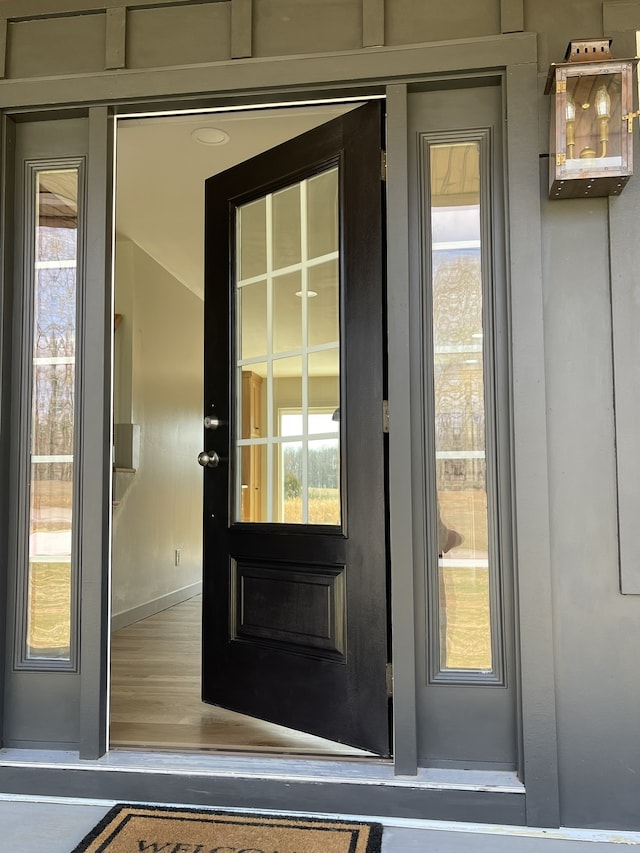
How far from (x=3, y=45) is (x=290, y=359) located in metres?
1.39

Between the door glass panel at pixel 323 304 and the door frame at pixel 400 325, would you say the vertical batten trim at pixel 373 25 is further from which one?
the door glass panel at pixel 323 304

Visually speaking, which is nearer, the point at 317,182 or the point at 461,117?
the point at 461,117

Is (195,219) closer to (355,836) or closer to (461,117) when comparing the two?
(461,117)

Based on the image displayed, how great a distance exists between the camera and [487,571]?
214 cm

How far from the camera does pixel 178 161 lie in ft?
12.5

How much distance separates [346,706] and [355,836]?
1.51 feet

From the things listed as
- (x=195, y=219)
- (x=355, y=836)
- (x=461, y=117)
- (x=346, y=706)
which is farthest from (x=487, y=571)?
(x=195, y=219)

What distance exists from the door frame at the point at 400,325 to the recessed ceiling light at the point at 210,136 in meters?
1.08

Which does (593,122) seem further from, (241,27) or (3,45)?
(3,45)

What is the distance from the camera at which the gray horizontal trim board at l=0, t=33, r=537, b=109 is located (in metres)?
2.11

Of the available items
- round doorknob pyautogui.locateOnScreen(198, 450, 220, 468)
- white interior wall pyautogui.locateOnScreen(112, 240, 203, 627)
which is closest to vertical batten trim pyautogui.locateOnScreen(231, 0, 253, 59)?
round doorknob pyautogui.locateOnScreen(198, 450, 220, 468)

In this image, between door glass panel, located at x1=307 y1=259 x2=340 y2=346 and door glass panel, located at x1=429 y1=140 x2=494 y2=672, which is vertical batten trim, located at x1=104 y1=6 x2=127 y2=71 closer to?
door glass panel, located at x1=307 y1=259 x2=340 y2=346

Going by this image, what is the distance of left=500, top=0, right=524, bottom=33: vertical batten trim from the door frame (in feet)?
0.10

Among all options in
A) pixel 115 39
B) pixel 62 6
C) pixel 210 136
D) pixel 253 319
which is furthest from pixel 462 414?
pixel 210 136
